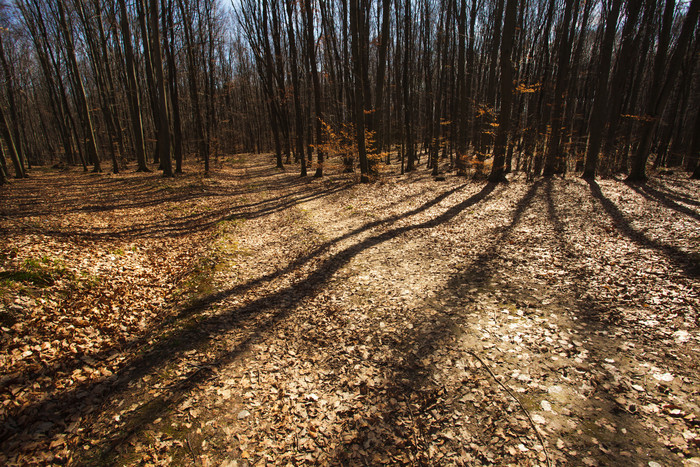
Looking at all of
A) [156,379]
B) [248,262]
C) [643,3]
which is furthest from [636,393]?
[643,3]

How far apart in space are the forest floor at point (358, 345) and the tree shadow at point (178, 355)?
28 mm

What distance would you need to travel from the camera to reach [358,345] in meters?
4.70

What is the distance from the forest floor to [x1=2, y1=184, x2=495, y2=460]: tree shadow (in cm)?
3

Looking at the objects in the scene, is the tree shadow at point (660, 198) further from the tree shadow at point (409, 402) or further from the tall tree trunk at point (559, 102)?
the tree shadow at point (409, 402)

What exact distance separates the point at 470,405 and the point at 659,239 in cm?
737

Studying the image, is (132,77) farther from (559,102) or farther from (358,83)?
(559,102)

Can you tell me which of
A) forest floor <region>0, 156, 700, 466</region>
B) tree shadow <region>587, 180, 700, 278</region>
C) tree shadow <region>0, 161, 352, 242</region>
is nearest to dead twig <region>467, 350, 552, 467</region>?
forest floor <region>0, 156, 700, 466</region>

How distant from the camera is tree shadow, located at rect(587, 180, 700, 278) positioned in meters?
5.62

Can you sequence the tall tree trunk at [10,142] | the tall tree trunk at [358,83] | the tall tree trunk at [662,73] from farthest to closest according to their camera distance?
the tall tree trunk at [10,142]
the tall tree trunk at [358,83]
the tall tree trunk at [662,73]

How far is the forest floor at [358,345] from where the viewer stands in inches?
122

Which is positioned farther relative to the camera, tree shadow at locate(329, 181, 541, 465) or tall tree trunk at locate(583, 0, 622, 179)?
tall tree trunk at locate(583, 0, 622, 179)

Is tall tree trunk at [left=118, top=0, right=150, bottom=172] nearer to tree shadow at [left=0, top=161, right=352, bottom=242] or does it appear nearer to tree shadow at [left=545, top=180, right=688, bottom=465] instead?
tree shadow at [left=0, top=161, right=352, bottom=242]

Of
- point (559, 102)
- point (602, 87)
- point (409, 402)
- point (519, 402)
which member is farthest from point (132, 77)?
point (602, 87)

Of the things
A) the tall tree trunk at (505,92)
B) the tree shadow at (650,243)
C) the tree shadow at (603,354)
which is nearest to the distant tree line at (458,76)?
the tall tree trunk at (505,92)
